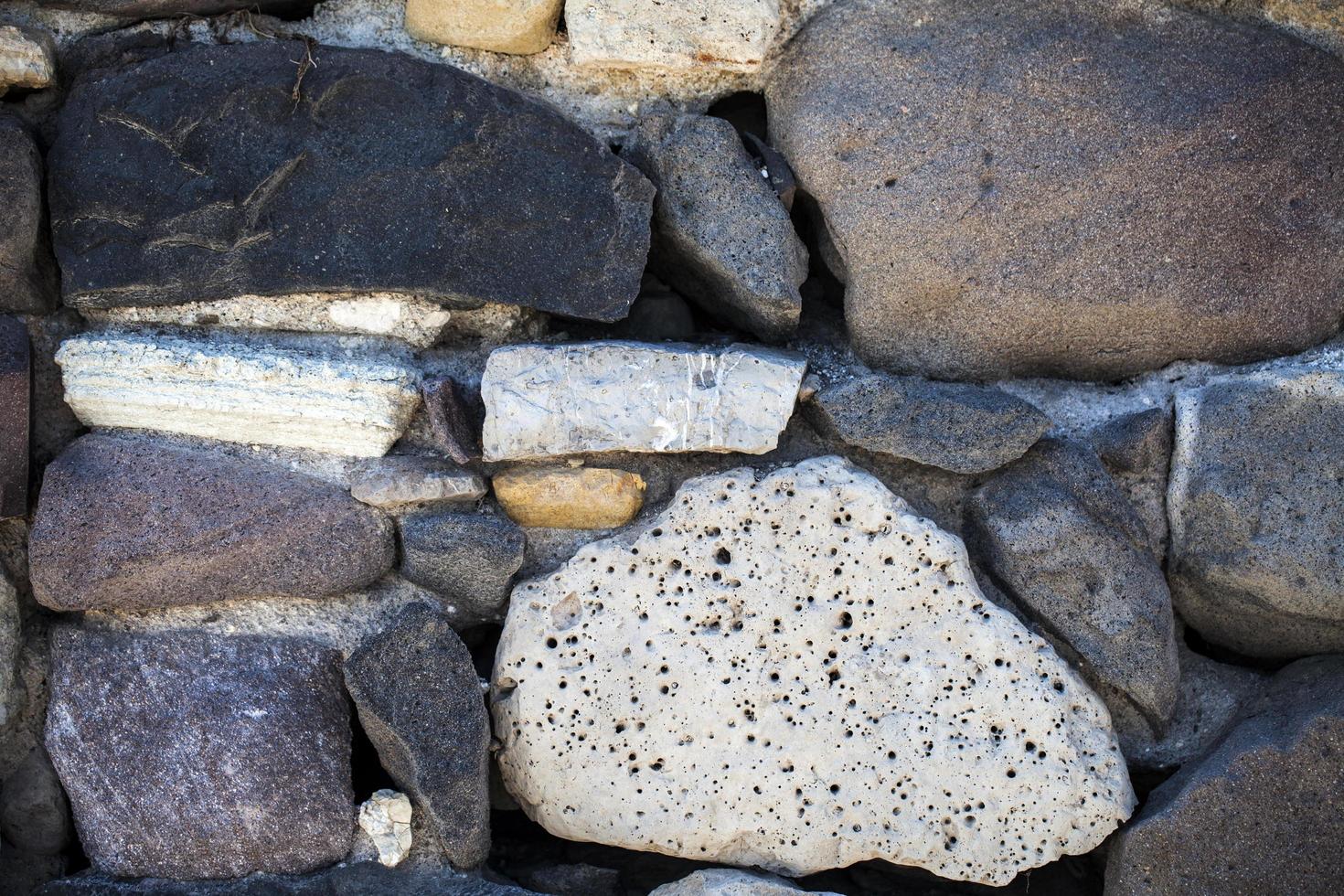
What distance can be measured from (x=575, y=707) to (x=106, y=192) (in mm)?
1057

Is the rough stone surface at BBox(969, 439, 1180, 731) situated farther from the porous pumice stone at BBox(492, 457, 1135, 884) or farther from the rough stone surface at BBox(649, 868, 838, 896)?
the rough stone surface at BBox(649, 868, 838, 896)

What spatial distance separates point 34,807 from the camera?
185 cm

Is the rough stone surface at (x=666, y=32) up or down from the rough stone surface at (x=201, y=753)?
up

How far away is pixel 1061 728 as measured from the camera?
1.83 m

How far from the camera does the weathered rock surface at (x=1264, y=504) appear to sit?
6.01ft

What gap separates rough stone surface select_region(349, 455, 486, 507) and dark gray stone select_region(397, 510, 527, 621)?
0.03m

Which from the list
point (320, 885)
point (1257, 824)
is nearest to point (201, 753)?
point (320, 885)

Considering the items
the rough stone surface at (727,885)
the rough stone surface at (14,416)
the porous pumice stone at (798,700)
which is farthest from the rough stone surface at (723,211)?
the rough stone surface at (14,416)

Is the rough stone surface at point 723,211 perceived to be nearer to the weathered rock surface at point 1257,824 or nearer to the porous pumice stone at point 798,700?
the porous pumice stone at point 798,700

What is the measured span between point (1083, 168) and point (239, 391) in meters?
1.35

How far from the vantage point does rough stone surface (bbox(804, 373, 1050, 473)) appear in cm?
186

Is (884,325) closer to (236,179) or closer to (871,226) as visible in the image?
(871,226)

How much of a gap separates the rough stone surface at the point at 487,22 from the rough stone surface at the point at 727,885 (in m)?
1.32

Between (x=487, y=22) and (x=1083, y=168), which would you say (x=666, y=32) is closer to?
(x=487, y=22)
